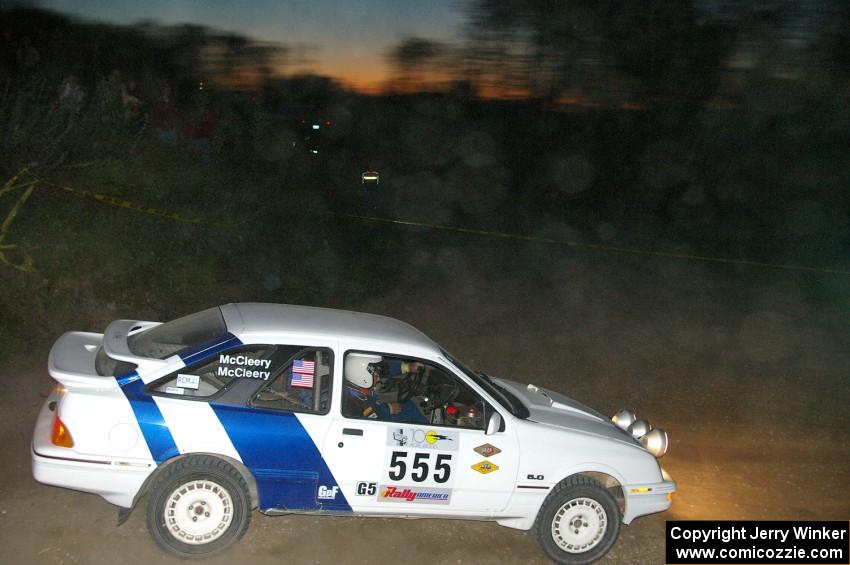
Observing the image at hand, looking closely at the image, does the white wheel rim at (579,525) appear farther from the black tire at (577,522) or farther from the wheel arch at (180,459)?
the wheel arch at (180,459)

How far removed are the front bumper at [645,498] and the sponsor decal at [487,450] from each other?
3.48ft

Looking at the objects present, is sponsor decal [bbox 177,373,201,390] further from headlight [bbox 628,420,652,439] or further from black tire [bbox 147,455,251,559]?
headlight [bbox 628,420,652,439]

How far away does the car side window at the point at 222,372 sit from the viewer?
4.72 m

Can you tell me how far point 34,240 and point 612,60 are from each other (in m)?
22.0

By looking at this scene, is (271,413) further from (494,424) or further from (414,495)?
(494,424)

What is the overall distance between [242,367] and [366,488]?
3.76ft

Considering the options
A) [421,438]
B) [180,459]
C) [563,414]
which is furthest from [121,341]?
[563,414]

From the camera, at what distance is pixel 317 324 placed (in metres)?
5.22

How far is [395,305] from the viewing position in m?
12.2

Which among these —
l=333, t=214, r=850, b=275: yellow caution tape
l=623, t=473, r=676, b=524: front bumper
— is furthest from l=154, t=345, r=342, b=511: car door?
l=333, t=214, r=850, b=275: yellow caution tape

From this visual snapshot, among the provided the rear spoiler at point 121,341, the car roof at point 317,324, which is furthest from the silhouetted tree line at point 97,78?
the car roof at point 317,324

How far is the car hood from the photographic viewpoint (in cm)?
541

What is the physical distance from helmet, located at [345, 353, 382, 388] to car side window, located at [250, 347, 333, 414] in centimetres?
38

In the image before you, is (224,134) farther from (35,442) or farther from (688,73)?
(688,73)
